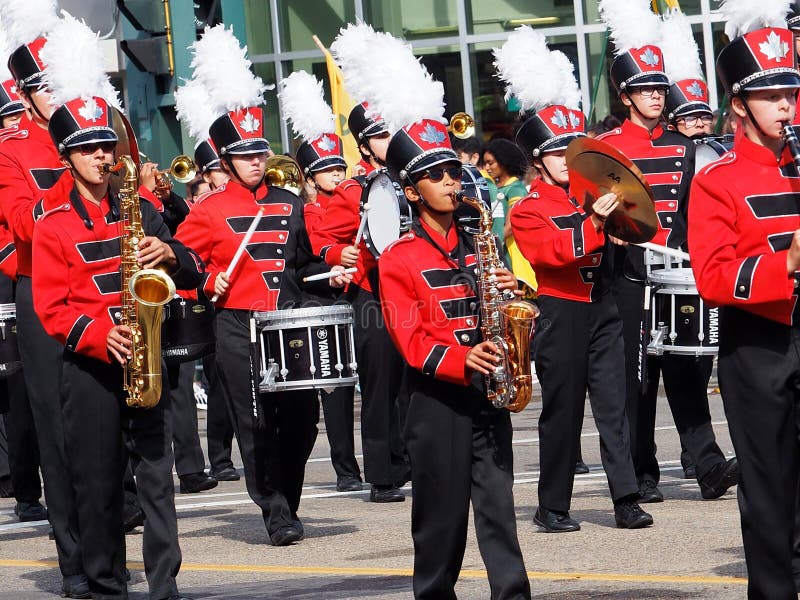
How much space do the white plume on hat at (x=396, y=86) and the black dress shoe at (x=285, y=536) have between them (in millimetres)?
2550

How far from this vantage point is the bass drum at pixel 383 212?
9695 mm

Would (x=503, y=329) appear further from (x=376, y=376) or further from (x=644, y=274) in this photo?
(x=376, y=376)

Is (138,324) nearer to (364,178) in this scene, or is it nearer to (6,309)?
(6,309)

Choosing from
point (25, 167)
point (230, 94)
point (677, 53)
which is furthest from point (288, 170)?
point (25, 167)

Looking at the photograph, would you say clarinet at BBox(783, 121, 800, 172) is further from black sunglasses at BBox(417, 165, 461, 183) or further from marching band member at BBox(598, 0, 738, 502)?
marching band member at BBox(598, 0, 738, 502)

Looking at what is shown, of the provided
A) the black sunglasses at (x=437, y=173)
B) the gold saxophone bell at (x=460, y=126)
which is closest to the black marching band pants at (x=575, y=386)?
the black sunglasses at (x=437, y=173)

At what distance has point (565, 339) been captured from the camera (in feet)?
30.2

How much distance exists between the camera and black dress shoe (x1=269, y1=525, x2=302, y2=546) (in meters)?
9.28

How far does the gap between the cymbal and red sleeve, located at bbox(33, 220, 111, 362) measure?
2.36 m

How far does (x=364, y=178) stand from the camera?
11.0 meters

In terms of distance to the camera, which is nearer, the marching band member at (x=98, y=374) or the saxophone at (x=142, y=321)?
the saxophone at (x=142, y=321)

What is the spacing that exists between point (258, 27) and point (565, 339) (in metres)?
15.7

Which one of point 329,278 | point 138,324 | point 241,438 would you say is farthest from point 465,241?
point 329,278

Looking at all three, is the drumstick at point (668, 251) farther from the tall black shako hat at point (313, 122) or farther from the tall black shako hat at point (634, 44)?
the tall black shako hat at point (313, 122)
